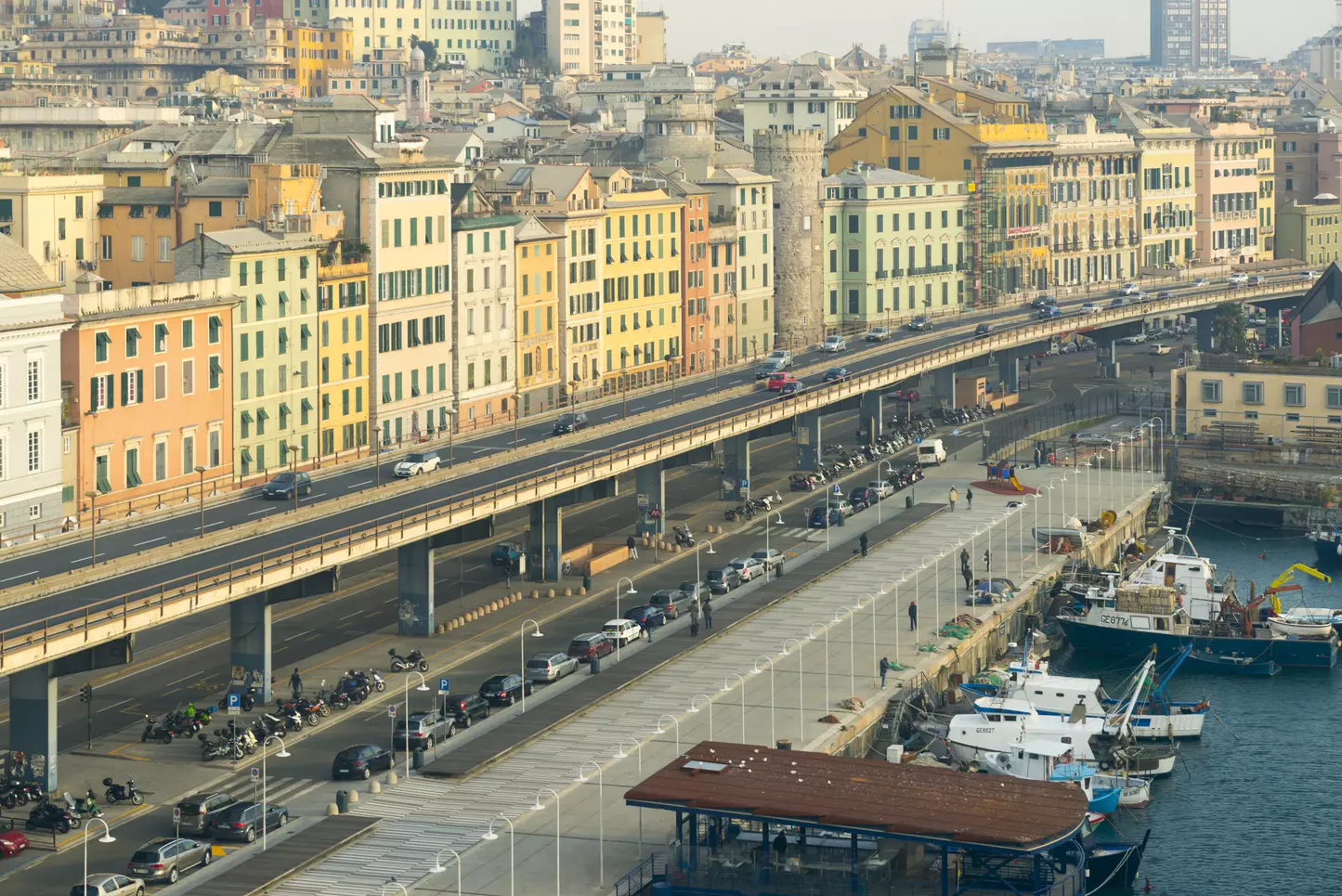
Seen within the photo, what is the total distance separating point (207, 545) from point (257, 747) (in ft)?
41.3

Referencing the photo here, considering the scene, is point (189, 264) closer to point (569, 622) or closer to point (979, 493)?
point (569, 622)

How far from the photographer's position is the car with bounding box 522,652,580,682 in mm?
111250

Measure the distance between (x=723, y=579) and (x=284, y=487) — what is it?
24909 millimetres

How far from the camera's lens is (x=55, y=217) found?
15462 centimetres

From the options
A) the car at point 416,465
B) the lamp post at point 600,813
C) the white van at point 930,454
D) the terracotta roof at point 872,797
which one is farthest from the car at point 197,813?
the white van at point 930,454

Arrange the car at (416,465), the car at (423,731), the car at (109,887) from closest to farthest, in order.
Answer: the car at (109,887)
the car at (423,731)
the car at (416,465)

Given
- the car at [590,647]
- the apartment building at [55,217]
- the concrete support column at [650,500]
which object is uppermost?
the apartment building at [55,217]

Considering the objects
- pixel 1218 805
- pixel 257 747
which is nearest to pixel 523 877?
pixel 257 747

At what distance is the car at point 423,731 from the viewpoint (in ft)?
325

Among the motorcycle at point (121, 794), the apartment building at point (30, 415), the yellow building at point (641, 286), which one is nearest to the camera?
the motorcycle at point (121, 794)

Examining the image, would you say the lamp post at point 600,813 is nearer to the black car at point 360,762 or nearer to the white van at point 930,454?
the black car at point 360,762

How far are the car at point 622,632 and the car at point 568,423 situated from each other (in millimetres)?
30568

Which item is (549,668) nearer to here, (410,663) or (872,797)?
(410,663)

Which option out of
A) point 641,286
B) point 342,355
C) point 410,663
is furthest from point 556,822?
point 641,286
